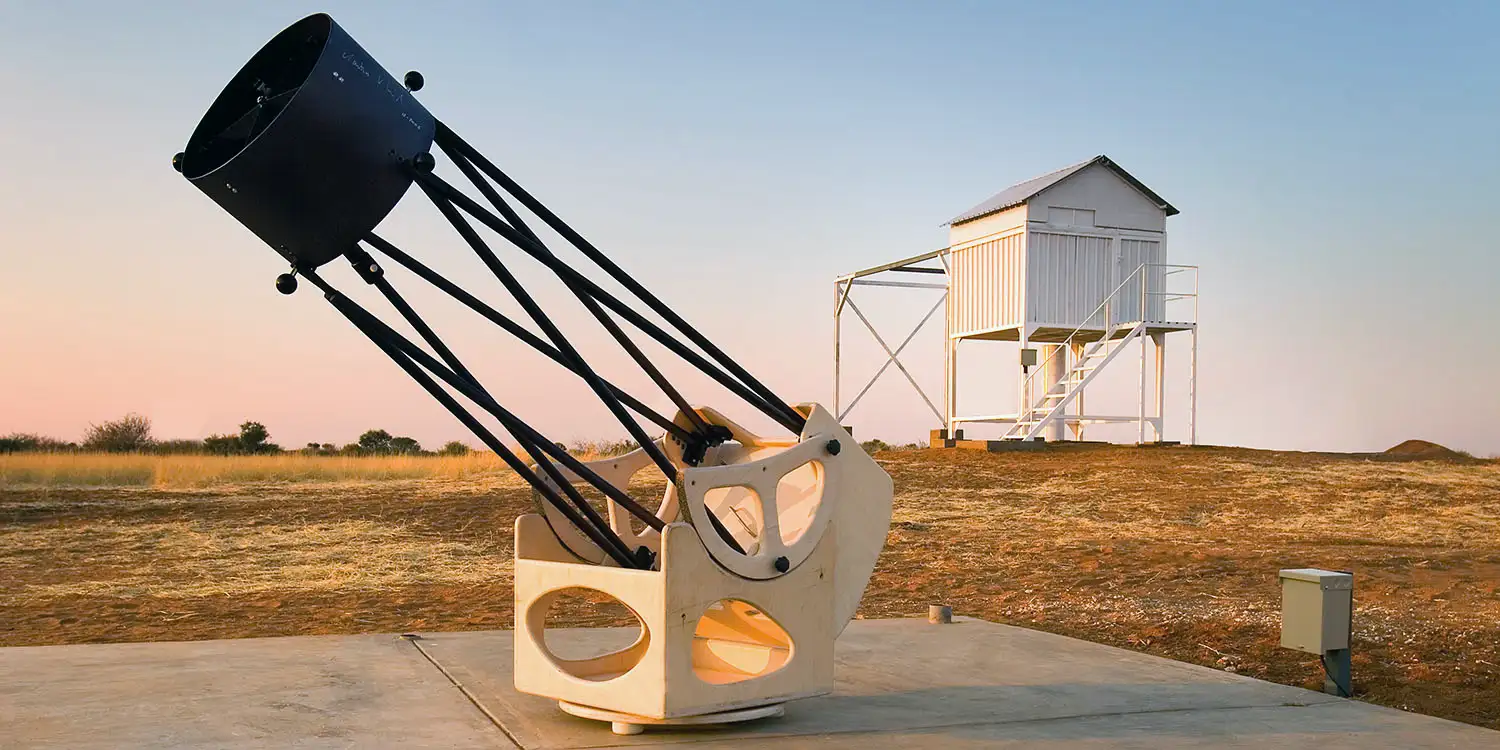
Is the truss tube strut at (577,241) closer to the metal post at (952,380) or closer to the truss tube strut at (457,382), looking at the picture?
the truss tube strut at (457,382)

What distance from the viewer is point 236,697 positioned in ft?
19.5

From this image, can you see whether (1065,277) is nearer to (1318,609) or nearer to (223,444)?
(1318,609)

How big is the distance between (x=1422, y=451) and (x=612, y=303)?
26697 millimetres

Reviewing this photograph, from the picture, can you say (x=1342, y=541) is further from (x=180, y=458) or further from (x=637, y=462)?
(x=180, y=458)

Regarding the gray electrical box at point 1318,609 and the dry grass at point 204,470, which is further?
the dry grass at point 204,470

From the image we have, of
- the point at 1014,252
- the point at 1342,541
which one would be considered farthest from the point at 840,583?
the point at 1014,252

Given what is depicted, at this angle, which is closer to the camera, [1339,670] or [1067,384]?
[1339,670]

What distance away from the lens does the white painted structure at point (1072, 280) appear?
2423cm

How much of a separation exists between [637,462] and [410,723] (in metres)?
1.64

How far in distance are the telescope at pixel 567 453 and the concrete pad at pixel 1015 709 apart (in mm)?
206

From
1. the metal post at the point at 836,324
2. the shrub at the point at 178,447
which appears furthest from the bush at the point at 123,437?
the metal post at the point at 836,324

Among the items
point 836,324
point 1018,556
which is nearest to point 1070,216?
point 836,324

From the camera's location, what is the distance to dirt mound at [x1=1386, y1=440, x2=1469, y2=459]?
2502cm

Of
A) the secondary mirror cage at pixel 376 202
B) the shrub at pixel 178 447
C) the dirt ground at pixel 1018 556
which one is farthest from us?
the shrub at pixel 178 447
